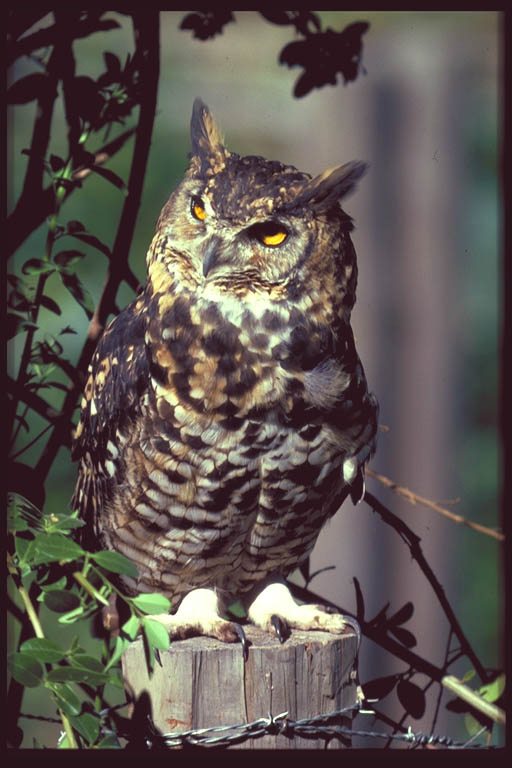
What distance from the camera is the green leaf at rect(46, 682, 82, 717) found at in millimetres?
1216

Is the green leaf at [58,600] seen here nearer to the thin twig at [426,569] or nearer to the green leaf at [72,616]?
the green leaf at [72,616]

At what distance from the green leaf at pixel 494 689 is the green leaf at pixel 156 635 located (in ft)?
2.74

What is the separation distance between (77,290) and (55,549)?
26.7 inches

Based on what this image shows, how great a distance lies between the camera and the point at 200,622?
1.60 metres

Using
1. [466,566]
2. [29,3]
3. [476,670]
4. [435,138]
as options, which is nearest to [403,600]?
[466,566]

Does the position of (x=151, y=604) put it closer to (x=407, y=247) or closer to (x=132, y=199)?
(x=132, y=199)

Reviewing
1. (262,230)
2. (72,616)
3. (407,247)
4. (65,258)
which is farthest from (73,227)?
(407,247)

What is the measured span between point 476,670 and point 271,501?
67cm

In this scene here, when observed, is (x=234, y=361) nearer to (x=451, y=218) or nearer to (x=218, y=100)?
(x=218, y=100)

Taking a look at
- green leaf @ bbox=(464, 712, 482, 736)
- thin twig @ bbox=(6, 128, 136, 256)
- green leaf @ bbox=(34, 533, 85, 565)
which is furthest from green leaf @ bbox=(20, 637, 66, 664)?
green leaf @ bbox=(464, 712, 482, 736)

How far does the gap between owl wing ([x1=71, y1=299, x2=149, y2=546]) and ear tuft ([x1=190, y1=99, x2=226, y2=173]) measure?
276 millimetres

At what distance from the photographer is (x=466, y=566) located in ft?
18.3

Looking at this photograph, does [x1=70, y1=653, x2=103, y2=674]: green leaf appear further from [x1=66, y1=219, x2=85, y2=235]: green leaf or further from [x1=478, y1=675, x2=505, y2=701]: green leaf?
[x1=478, y1=675, x2=505, y2=701]: green leaf

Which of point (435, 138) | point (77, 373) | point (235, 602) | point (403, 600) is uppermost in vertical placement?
point (435, 138)
